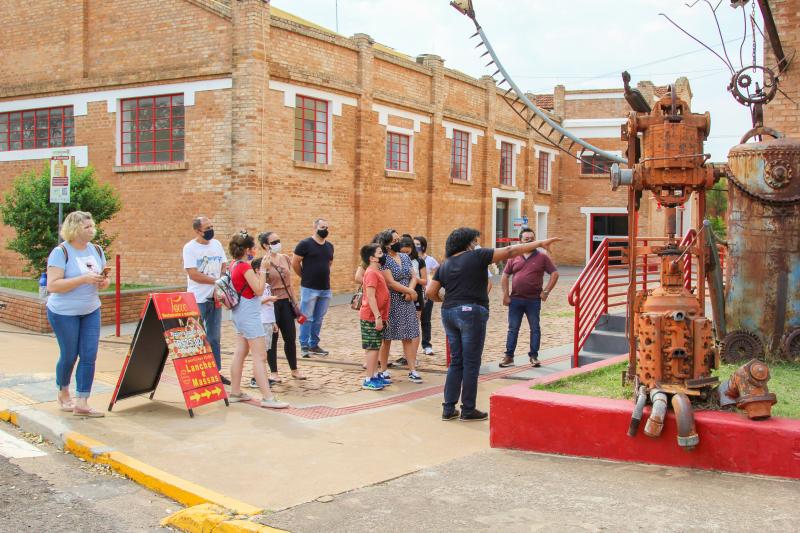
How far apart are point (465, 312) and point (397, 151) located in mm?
16890

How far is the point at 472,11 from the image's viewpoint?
11539 mm

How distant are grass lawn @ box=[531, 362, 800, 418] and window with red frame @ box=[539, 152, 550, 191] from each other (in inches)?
1044

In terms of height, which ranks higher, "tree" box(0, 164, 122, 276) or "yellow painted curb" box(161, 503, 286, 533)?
"tree" box(0, 164, 122, 276)

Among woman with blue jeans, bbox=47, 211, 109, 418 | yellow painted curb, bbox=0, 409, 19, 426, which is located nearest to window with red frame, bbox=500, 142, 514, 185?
woman with blue jeans, bbox=47, 211, 109, 418

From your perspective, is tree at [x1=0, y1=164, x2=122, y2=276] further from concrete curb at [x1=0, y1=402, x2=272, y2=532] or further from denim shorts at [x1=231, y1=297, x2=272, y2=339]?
denim shorts at [x1=231, y1=297, x2=272, y2=339]

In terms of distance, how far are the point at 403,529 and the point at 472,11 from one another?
8.64m

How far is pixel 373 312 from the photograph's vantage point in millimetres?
9047

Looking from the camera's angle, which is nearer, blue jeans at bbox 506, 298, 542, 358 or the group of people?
the group of people

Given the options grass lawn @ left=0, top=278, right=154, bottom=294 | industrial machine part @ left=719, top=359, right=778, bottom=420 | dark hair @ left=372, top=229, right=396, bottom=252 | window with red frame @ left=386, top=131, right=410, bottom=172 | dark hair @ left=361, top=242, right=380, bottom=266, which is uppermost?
window with red frame @ left=386, top=131, right=410, bottom=172

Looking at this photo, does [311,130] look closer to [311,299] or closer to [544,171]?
[311,299]

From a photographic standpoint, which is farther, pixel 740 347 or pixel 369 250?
pixel 369 250

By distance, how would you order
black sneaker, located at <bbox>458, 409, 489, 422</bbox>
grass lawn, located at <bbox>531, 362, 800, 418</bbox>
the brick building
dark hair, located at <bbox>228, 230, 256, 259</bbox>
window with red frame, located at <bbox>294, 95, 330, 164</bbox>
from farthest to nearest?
window with red frame, located at <bbox>294, 95, 330, 164</bbox> → the brick building → dark hair, located at <bbox>228, 230, 256, 259</bbox> → black sneaker, located at <bbox>458, 409, 489, 422</bbox> → grass lawn, located at <bbox>531, 362, 800, 418</bbox>

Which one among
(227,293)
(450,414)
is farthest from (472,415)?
(227,293)

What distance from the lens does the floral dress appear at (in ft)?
31.0
